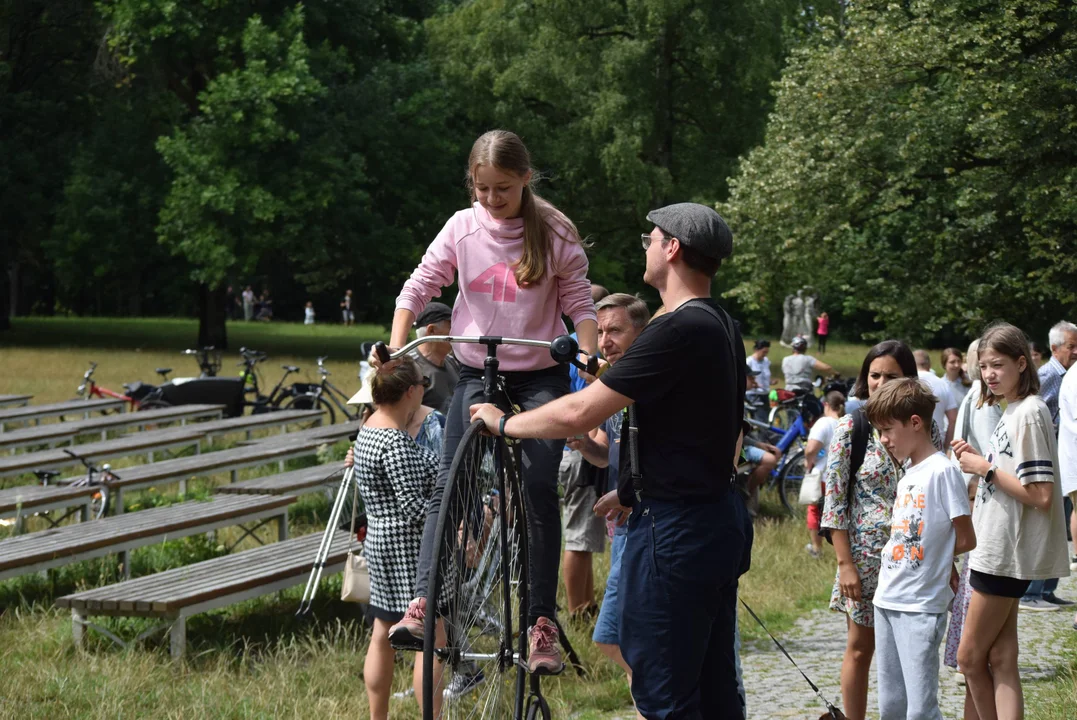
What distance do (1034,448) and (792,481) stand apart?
313 inches

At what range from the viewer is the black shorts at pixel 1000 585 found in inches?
213

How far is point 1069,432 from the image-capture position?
826 cm

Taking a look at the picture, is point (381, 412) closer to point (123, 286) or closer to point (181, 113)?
point (181, 113)

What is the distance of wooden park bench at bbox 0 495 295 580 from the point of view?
308 inches

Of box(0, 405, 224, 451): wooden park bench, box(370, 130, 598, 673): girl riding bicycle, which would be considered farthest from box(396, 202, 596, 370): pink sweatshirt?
box(0, 405, 224, 451): wooden park bench

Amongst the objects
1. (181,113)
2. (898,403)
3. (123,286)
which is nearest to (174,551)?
(898,403)

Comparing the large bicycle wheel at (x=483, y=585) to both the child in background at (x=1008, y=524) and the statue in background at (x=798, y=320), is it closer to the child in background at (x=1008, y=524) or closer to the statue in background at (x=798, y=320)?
the child in background at (x=1008, y=524)

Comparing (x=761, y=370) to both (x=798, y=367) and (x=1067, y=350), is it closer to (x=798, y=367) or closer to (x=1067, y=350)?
(x=798, y=367)

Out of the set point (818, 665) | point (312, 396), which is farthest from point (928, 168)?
point (818, 665)

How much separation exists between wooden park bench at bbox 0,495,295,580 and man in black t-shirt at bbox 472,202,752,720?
4886mm

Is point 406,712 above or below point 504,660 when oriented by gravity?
below

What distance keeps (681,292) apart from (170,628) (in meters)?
4.35

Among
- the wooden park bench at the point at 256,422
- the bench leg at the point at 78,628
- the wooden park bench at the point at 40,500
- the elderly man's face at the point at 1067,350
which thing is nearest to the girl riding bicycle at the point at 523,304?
the bench leg at the point at 78,628

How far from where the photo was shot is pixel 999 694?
5.38 m
